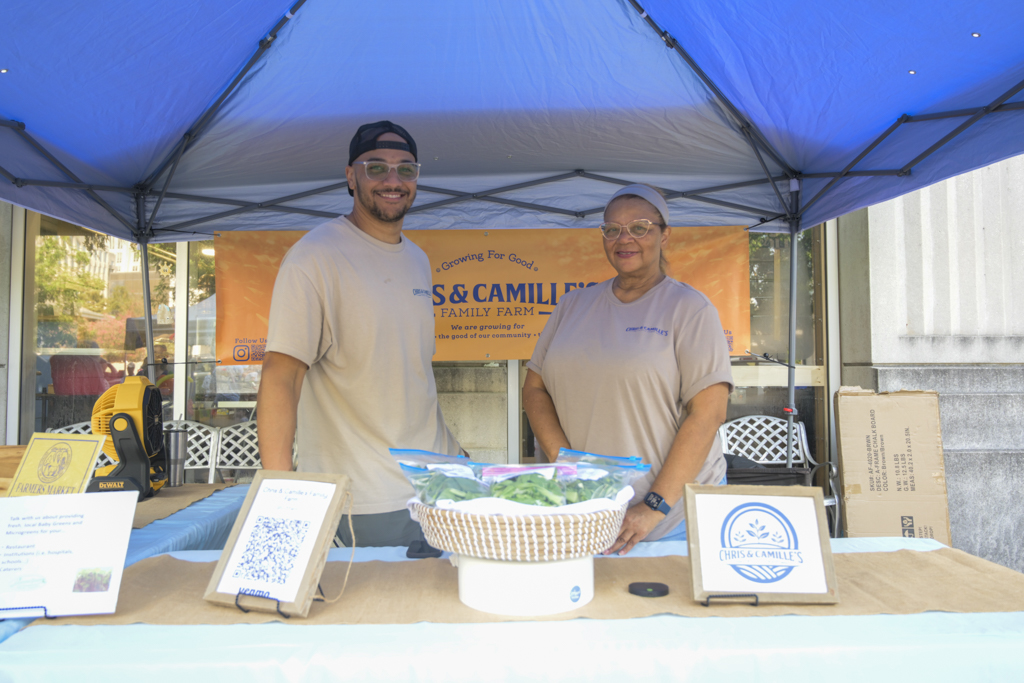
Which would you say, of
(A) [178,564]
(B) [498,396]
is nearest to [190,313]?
(B) [498,396]

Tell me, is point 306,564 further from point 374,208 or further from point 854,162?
point 854,162

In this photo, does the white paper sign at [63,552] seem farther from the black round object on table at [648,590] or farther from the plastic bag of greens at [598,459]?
the black round object on table at [648,590]

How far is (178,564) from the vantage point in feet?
4.42

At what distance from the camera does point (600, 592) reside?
3.71ft

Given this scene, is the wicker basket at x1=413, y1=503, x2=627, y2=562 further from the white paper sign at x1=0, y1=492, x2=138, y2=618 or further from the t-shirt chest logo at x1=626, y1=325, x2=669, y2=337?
the t-shirt chest logo at x1=626, y1=325, x2=669, y2=337

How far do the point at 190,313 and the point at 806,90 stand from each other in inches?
176

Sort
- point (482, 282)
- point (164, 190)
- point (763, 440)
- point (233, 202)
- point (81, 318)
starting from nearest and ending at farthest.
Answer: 1. point (164, 190)
2. point (233, 202)
3. point (482, 282)
4. point (763, 440)
5. point (81, 318)

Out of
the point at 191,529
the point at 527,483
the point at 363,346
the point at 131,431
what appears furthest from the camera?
the point at 131,431

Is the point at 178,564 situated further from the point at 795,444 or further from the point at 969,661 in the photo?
the point at 795,444

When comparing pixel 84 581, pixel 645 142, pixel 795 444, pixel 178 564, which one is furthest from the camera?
pixel 795 444

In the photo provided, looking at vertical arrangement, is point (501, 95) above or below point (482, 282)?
above

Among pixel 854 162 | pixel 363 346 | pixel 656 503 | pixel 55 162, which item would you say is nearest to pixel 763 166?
pixel 854 162

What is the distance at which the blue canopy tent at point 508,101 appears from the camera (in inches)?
76.9

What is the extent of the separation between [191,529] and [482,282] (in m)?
2.54
